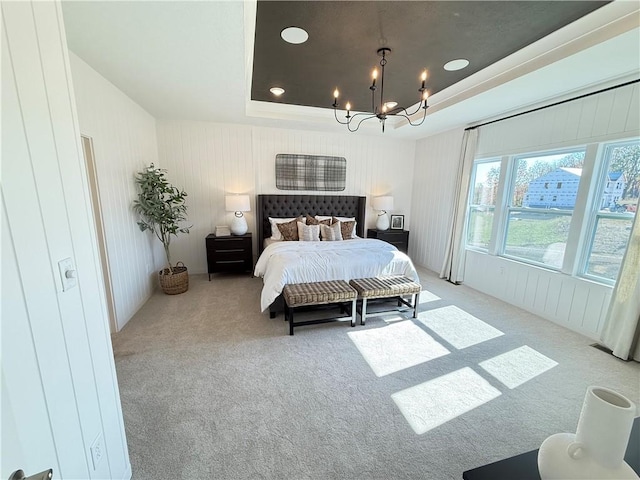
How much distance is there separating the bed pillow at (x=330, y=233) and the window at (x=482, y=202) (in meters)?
2.16

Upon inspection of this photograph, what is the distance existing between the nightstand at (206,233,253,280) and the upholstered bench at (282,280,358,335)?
1689 millimetres

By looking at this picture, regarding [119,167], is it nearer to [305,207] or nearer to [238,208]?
[238,208]

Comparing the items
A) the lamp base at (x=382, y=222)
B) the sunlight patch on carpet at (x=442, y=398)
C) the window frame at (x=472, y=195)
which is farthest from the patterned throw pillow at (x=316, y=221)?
the sunlight patch on carpet at (x=442, y=398)

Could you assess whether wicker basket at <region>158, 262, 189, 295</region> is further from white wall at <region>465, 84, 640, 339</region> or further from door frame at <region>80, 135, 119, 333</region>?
white wall at <region>465, 84, 640, 339</region>

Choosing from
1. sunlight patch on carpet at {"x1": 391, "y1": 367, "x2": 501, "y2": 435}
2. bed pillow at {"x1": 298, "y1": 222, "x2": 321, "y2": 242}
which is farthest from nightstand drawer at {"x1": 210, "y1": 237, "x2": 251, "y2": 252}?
sunlight patch on carpet at {"x1": 391, "y1": 367, "x2": 501, "y2": 435}

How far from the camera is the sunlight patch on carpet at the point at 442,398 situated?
5.86 feet

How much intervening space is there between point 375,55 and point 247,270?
3587 millimetres

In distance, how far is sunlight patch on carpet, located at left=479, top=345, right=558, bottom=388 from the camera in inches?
85.4

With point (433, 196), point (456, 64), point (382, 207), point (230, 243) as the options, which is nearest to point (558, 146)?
point (456, 64)

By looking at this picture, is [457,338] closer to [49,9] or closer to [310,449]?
[310,449]

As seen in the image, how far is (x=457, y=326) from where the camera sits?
2.98 m

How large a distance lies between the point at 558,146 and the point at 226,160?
15.3 ft

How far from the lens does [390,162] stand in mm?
5391

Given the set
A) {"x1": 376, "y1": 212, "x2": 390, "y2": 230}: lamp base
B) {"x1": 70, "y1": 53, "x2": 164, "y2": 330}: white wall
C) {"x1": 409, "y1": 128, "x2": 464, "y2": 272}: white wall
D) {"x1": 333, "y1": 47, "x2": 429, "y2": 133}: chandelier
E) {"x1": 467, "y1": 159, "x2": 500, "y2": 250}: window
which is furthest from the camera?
{"x1": 376, "y1": 212, "x2": 390, "y2": 230}: lamp base
